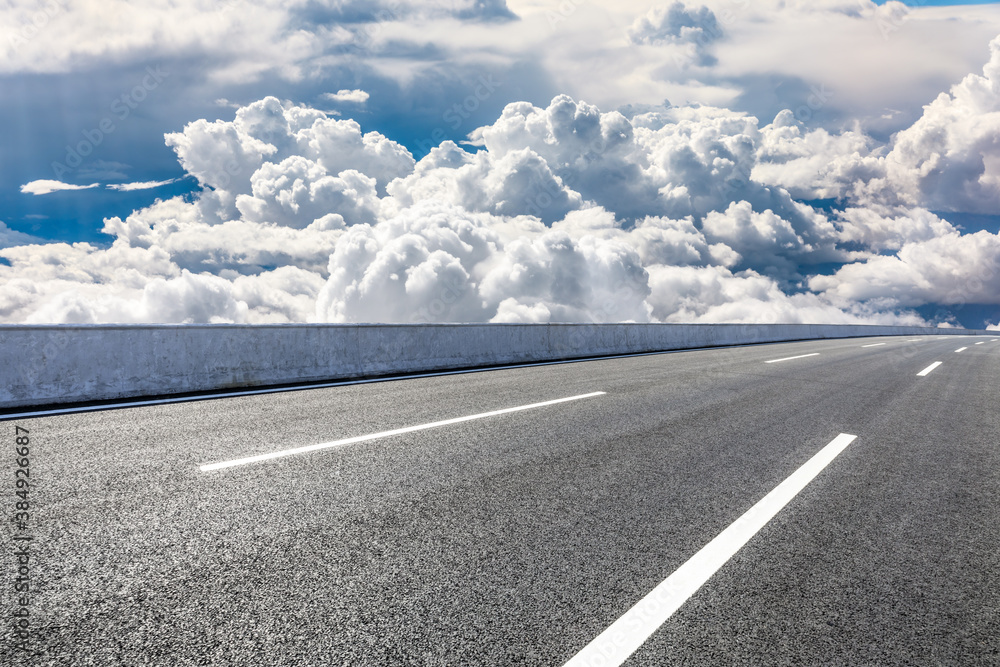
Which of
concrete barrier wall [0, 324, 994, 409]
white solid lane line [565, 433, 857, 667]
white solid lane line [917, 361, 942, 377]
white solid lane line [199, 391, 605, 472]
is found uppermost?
concrete barrier wall [0, 324, 994, 409]

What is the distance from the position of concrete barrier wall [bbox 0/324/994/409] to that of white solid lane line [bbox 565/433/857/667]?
726 cm

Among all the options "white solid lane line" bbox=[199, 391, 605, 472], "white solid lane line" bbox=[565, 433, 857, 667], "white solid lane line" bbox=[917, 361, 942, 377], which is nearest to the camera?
"white solid lane line" bbox=[565, 433, 857, 667]

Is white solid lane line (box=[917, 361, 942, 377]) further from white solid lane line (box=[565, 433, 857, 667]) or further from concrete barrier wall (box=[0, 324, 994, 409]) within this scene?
white solid lane line (box=[565, 433, 857, 667])

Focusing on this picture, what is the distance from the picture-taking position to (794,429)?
609 centimetres

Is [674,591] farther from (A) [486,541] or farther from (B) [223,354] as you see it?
(B) [223,354]

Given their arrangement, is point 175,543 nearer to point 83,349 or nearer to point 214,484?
point 214,484

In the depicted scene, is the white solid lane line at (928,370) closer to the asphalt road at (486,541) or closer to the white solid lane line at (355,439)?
the asphalt road at (486,541)

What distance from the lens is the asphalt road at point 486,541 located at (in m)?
2.20

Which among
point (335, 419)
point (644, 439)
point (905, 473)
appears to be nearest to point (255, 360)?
point (335, 419)

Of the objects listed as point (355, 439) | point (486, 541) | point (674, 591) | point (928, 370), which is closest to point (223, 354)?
point (355, 439)

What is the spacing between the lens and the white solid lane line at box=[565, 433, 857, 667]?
2.12 meters

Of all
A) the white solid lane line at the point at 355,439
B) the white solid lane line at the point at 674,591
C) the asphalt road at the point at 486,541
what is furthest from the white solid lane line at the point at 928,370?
the white solid lane line at the point at 674,591

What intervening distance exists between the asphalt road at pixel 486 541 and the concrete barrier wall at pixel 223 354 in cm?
113

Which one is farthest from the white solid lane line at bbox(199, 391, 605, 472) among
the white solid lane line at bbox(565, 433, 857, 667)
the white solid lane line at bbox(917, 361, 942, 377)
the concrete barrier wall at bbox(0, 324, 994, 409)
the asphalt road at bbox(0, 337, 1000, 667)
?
the white solid lane line at bbox(917, 361, 942, 377)
